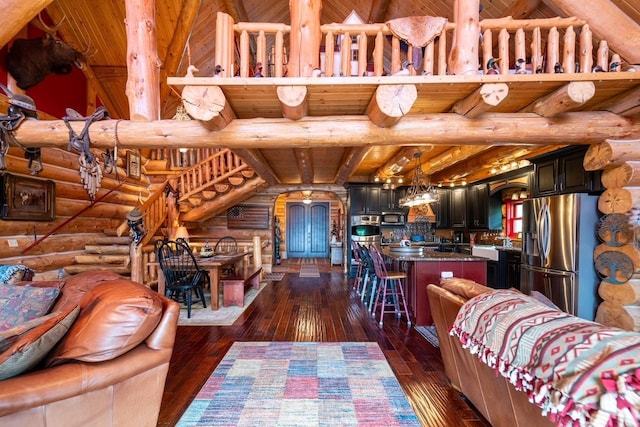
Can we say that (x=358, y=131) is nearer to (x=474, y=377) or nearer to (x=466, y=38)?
(x=466, y=38)

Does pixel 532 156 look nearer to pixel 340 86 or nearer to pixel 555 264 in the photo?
pixel 555 264

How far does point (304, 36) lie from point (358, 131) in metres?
0.99

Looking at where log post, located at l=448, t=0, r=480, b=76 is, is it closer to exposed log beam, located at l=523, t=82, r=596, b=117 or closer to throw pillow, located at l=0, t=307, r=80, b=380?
exposed log beam, located at l=523, t=82, r=596, b=117

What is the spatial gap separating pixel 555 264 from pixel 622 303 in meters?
0.75

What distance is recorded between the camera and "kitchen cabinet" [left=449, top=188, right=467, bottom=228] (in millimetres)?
7445

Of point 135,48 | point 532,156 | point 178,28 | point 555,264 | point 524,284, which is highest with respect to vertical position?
point 178,28

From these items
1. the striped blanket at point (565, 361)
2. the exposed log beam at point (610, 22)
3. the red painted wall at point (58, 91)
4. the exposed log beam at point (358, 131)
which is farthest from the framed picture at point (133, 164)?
the exposed log beam at point (610, 22)

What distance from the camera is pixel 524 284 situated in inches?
179

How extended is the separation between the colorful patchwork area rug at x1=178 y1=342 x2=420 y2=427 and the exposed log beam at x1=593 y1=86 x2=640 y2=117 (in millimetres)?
3348

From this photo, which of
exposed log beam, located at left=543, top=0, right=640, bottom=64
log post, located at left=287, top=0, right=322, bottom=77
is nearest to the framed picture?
log post, located at left=287, top=0, right=322, bottom=77

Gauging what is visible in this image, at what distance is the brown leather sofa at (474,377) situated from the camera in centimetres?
151

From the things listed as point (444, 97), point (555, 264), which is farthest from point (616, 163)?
point (444, 97)

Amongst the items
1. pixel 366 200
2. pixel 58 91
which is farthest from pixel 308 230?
pixel 58 91

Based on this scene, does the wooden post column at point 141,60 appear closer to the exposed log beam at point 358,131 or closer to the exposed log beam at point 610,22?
the exposed log beam at point 358,131
